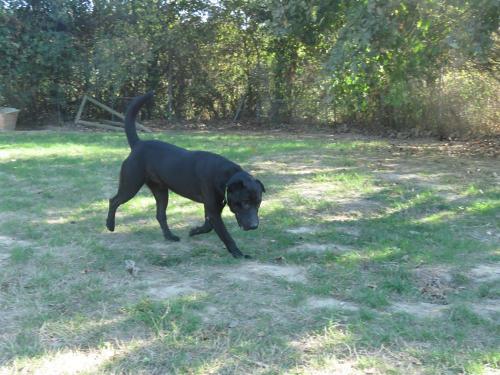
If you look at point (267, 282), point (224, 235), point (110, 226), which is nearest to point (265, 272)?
point (267, 282)

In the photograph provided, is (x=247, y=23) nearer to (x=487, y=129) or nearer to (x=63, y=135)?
(x=63, y=135)

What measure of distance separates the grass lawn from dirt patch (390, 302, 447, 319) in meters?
0.01

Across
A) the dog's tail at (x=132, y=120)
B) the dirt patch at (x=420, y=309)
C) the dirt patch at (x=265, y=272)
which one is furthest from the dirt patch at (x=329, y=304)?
the dog's tail at (x=132, y=120)

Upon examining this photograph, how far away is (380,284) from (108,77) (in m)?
12.8

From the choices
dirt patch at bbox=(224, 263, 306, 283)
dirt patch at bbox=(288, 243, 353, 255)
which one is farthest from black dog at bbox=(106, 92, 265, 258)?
dirt patch at bbox=(288, 243, 353, 255)

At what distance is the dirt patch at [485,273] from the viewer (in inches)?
170

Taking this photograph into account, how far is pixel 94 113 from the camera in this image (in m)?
16.7

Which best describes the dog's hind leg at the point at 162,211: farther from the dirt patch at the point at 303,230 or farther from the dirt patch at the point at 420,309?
the dirt patch at the point at 420,309

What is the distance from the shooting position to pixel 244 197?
4.50 metres

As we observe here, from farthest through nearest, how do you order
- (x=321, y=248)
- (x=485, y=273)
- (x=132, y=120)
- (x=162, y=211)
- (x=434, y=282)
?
1. (x=132, y=120)
2. (x=162, y=211)
3. (x=321, y=248)
4. (x=485, y=273)
5. (x=434, y=282)

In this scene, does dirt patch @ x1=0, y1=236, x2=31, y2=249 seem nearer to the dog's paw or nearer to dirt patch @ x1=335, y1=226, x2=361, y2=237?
the dog's paw

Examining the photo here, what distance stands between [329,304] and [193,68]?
1379 cm

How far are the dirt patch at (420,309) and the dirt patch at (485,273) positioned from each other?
26.5 inches

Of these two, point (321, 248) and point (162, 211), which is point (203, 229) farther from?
point (321, 248)
